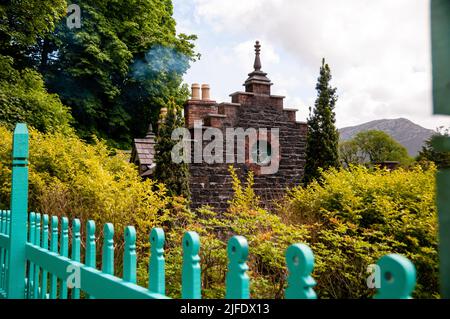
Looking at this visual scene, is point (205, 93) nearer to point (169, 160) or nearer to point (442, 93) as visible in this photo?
point (169, 160)

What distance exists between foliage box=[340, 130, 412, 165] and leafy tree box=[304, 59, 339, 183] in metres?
28.1

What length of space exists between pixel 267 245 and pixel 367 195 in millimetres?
2384

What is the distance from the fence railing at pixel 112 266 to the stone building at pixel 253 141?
692 cm

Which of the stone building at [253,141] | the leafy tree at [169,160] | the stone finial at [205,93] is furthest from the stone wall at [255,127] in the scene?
the leafy tree at [169,160]

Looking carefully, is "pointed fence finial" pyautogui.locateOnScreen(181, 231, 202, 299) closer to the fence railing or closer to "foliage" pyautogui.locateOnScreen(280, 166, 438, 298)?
the fence railing

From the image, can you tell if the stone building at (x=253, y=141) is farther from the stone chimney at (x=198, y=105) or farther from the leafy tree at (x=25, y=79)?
the leafy tree at (x=25, y=79)

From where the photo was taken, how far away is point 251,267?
17.4 ft

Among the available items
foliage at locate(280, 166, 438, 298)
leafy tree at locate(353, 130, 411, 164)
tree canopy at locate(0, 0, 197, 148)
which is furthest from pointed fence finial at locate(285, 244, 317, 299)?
leafy tree at locate(353, 130, 411, 164)

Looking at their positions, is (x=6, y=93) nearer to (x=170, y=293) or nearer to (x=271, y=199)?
(x=271, y=199)

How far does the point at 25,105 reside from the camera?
1107 centimetres

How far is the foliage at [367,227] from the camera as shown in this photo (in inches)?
210

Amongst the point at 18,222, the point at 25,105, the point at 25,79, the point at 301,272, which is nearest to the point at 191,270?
the point at 301,272
